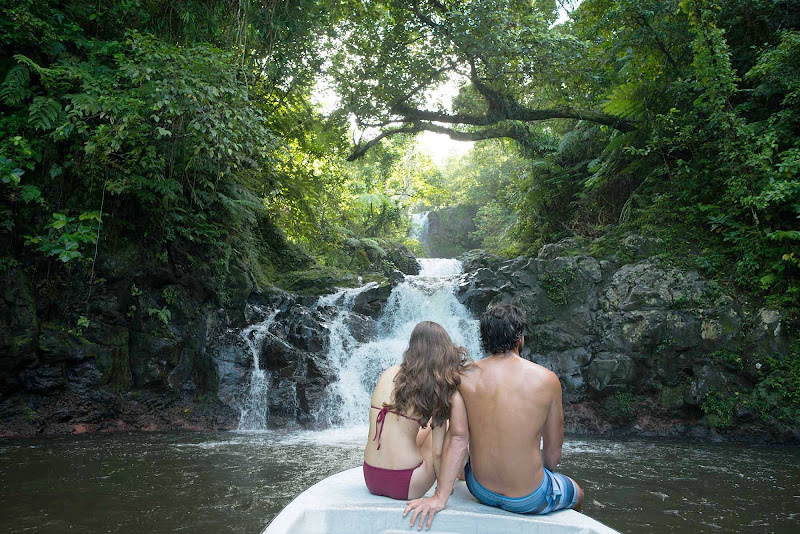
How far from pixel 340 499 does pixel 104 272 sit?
809 centimetres

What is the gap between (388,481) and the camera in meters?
2.87

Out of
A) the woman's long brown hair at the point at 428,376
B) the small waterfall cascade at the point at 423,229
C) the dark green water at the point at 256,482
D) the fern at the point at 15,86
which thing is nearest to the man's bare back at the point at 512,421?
the woman's long brown hair at the point at 428,376

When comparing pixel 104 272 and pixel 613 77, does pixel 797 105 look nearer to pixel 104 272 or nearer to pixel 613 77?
pixel 613 77

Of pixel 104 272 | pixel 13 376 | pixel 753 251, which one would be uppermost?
pixel 753 251

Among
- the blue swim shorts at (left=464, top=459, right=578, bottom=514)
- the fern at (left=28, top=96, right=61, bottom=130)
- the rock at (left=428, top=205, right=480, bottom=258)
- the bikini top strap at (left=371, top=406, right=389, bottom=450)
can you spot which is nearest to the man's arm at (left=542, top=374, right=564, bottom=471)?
the blue swim shorts at (left=464, top=459, right=578, bottom=514)

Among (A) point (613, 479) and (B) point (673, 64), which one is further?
(B) point (673, 64)

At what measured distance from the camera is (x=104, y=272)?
8.76 meters

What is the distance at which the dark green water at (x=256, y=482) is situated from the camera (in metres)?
4.36

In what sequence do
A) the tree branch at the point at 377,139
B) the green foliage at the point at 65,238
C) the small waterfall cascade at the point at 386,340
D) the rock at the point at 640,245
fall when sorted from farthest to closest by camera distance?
the tree branch at the point at 377,139, the rock at the point at 640,245, the small waterfall cascade at the point at 386,340, the green foliage at the point at 65,238

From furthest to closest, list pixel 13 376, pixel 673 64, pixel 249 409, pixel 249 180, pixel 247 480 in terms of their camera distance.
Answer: pixel 249 180, pixel 673 64, pixel 249 409, pixel 13 376, pixel 247 480

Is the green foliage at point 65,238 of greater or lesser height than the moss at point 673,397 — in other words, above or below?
above

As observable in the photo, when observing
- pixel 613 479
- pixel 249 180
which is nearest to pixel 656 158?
pixel 613 479

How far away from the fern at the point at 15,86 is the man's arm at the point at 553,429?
8.46m

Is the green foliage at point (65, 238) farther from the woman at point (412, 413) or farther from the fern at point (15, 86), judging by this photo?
the woman at point (412, 413)
